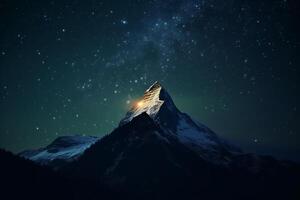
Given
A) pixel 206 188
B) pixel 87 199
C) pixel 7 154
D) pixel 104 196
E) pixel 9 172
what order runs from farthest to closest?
pixel 206 188 → pixel 104 196 → pixel 87 199 → pixel 7 154 → pixel 9 172

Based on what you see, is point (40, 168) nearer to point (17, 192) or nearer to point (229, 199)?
point (17, 192)

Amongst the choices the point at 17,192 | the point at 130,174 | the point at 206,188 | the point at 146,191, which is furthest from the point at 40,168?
the point at 206,188

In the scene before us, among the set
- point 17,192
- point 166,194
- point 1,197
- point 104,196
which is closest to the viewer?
point 1,197

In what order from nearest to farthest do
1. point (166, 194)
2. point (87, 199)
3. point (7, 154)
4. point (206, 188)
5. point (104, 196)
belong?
point (7, 154) < point (87, 199) < point (104, 196) < point (166, 194) < point (206, 188)

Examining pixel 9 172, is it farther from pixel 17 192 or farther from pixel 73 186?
pixel 73 186

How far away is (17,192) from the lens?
333 feet

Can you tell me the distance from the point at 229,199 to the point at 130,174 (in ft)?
177

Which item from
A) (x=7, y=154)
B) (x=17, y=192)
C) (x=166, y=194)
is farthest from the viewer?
(x=166, y=194)

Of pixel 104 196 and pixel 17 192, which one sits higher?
pixel 17 192

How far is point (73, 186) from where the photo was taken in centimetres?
12925

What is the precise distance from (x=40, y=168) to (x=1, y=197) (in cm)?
3026

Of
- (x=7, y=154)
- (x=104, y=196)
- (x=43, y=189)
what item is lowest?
(x=104, y=196)

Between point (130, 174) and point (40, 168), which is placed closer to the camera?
point (40, 168)

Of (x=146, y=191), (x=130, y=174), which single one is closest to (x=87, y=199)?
(x=146, y=191)
